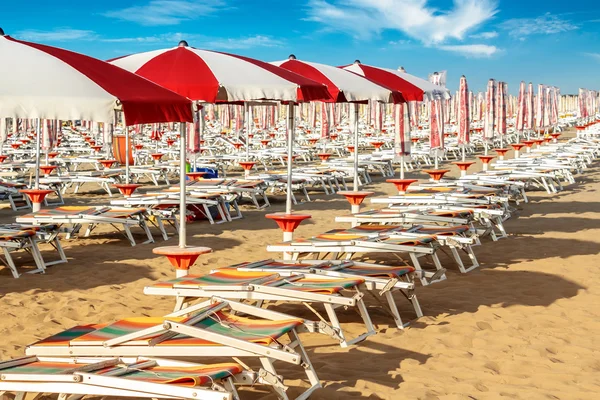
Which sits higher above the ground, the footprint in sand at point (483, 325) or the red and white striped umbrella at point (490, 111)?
the red and white striped umbrella at point (490, 111)

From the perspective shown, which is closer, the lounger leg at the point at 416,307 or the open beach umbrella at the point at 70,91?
the open beach umbrella at the point at 70,91

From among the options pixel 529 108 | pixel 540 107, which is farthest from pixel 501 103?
pixel 540 107

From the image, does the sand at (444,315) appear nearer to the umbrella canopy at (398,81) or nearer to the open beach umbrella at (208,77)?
the open beach umbrella at (208,77)

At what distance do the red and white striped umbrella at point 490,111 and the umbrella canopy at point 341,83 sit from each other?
1136cm

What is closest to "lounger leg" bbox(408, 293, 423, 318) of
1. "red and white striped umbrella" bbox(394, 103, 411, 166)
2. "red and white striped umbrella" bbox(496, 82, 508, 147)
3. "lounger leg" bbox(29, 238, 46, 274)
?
"lounger leg" bbox(29, 238, 46, 274)

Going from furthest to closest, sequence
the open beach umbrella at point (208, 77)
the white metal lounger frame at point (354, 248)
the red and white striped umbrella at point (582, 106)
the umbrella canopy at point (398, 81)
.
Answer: the red and white striped umbrella at point (582, 106) < the umbrella canopy at point (398, 81) < the white metal lounger frame at point (354, 248) < the open beach umbrella at point (208, 77)

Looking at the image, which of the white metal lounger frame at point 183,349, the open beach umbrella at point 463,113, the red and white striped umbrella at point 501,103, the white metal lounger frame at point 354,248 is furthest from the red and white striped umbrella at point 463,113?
the white metal lounger frame at point 183,349

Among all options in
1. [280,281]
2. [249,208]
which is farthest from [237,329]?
[249,208]

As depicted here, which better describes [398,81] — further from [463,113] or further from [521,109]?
[521,109]

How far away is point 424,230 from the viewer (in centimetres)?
704

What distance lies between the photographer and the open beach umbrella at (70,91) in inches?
163

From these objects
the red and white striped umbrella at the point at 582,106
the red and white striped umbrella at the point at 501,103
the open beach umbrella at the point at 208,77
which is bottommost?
the open beach umbrella at the point at 208,77

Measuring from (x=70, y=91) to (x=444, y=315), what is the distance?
3185mm

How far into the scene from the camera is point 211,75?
17.7ft
